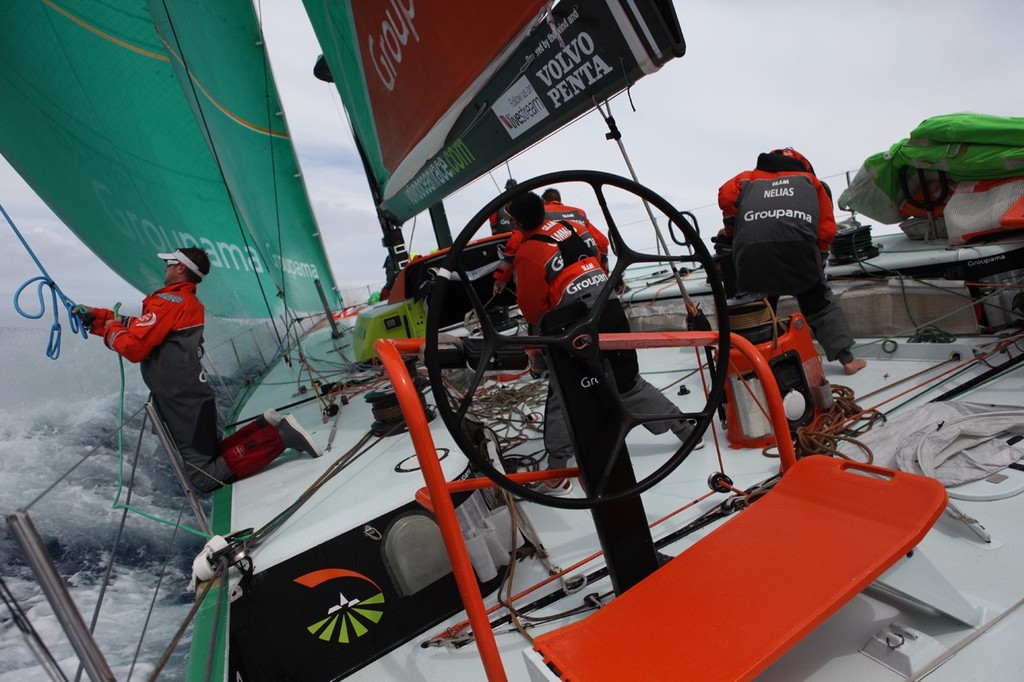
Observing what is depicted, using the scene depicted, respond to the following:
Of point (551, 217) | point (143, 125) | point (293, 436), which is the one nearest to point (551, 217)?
point (551, 217)

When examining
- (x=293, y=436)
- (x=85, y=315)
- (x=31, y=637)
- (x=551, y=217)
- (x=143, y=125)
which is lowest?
(x=293, y=436)

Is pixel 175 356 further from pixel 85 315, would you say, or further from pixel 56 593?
pixel 56 593

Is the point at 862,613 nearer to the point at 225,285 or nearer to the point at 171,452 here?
the point at 171,452

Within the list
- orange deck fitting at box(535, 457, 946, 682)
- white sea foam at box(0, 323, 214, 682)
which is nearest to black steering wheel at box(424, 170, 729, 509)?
orange deck fitting at box(535, 457, 946, 682)

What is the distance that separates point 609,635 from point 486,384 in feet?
9.00

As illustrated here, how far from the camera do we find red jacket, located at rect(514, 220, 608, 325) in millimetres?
1855

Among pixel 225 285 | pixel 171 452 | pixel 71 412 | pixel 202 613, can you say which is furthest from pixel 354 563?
pixel 225 285

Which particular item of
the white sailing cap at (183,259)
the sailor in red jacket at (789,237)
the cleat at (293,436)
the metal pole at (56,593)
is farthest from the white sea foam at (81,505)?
the sailor in red jacket at (789,237)

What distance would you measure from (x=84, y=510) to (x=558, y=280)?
2337 mm

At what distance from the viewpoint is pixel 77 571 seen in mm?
2025

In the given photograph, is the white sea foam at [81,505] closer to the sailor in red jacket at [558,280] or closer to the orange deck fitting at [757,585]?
the orange deck fitting at [757,585]

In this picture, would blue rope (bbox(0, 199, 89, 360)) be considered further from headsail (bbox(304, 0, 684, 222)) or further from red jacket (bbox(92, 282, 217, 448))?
headsail (bbox(304, 0, 684, 222))

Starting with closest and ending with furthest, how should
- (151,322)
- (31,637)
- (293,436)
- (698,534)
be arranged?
1. (31,637)
2. (698,534)
3. (151,322)
4. (293,436)

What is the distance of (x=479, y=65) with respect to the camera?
162 centimetres
